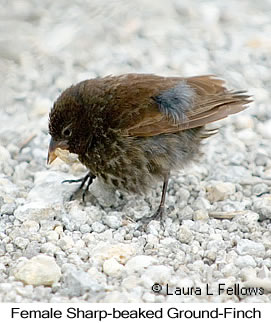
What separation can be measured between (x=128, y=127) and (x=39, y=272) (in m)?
1.49

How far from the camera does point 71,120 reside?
565 cm

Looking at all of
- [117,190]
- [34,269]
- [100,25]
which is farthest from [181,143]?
[100,25]

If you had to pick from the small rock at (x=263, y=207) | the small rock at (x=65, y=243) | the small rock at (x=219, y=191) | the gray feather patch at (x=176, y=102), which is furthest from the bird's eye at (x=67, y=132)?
the small rock at (x=263, y=207)

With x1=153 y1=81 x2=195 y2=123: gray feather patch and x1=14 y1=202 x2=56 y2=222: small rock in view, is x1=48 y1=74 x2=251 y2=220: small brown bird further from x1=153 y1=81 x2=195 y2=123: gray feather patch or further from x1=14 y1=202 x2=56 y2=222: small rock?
x1=14 y1=202 x2=56 y2=222: small rock

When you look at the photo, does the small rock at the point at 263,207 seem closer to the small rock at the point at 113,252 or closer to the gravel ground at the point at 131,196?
the gravel ground at the point at 131,196

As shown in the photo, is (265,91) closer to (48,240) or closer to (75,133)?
(75,133)

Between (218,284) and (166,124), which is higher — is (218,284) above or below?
below

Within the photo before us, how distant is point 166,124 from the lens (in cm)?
566

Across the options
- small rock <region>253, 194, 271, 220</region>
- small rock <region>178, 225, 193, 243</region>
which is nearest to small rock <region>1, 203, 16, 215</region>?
small rock <region>178, 225, 193, 243</region>

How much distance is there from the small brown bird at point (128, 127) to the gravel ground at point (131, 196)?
34 cm

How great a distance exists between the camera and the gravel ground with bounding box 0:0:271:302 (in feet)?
15.2

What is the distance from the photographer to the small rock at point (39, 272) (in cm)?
457

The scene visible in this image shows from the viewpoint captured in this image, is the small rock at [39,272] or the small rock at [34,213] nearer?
the small rock at [39,272]

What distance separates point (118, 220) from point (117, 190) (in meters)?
0.51
